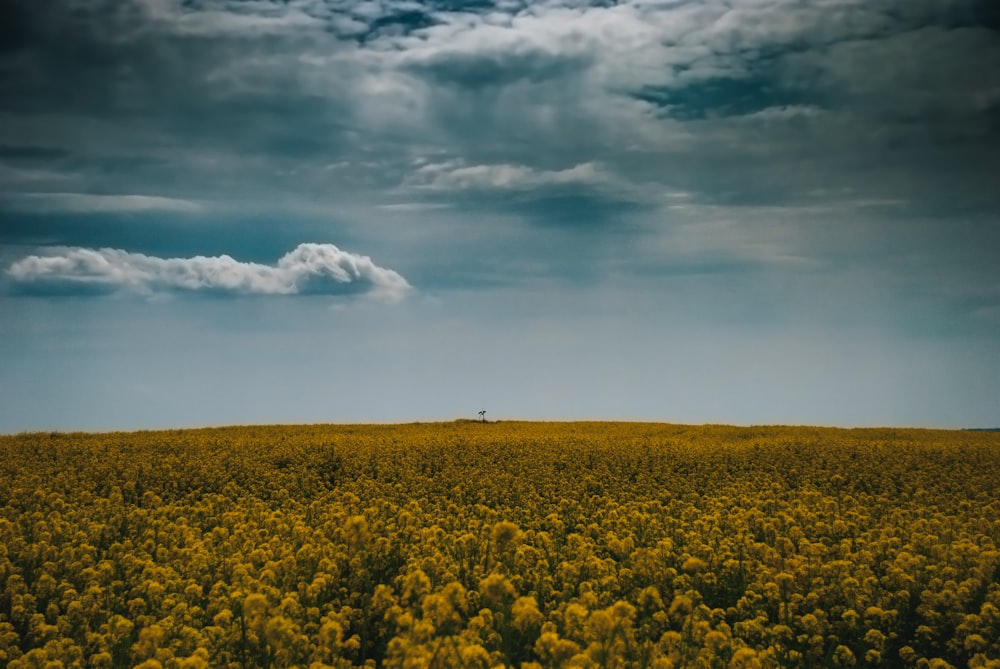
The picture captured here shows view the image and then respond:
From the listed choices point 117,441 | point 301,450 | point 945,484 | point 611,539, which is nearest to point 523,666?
point 611,539

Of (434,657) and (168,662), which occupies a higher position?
(434,657)

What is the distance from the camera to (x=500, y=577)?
21.5 ft

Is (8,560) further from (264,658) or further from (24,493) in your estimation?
(24,493)

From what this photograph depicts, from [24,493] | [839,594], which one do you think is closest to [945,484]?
[839,594]

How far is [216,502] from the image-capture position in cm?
1792

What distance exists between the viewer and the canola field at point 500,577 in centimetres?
698

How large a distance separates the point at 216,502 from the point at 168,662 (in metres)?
11.9

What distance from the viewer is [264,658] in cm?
761

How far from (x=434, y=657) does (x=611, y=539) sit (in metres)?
6.19

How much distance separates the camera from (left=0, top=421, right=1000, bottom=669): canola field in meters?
6.98

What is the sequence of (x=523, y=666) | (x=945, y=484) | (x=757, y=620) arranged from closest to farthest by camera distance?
(x=523, y=666), (x=757, y=620), (x=945, y=484)

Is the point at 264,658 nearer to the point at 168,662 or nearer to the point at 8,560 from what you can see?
the point at 168,662

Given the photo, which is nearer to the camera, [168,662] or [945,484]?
[168,662]

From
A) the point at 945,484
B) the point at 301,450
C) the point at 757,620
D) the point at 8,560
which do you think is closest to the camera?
the point at 757,620
